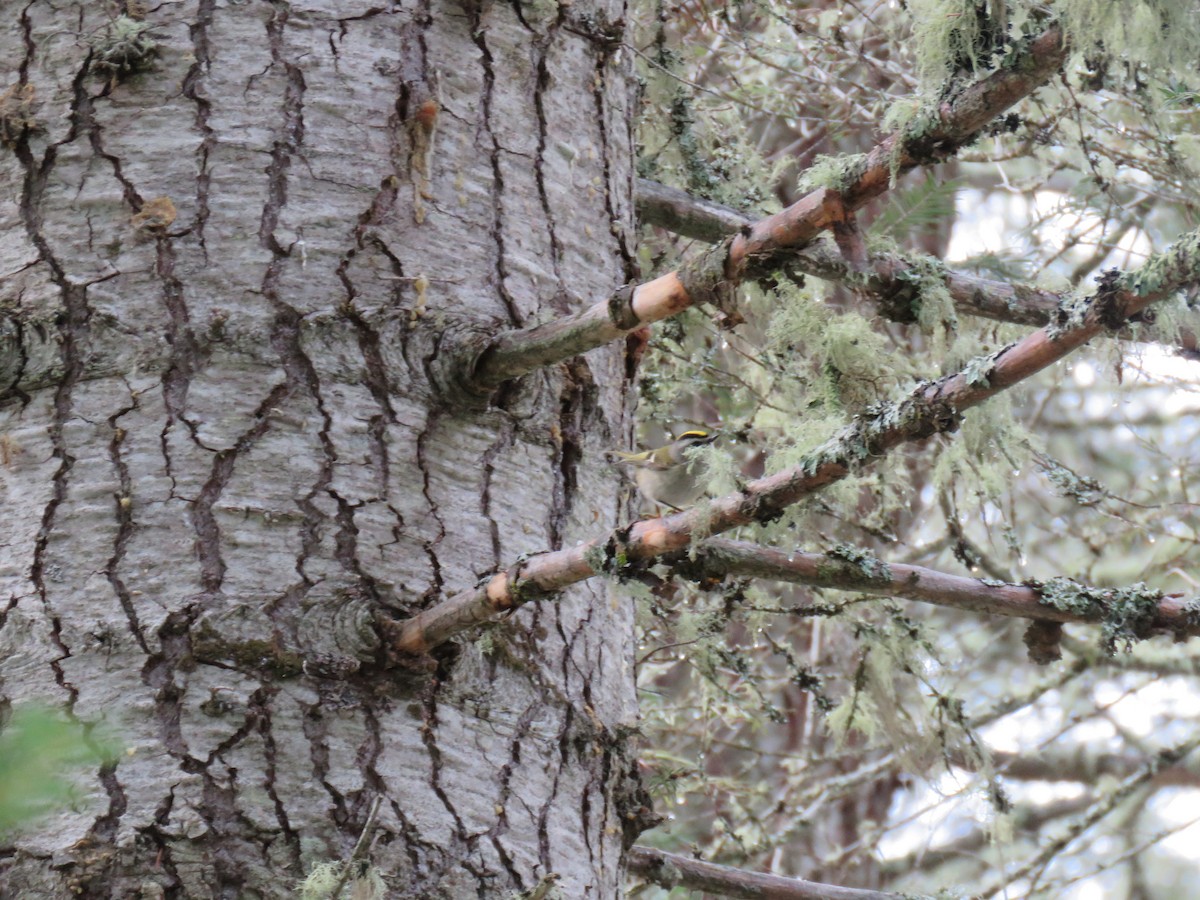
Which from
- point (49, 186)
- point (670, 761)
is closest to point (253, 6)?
point (49, 186)

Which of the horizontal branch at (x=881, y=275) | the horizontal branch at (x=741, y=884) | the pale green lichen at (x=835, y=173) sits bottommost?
the horizontal branch at (x=741, y=884)

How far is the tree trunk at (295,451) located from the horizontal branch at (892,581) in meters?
0.40

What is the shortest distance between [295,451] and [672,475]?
4.62 feet

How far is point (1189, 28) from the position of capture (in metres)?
1.38

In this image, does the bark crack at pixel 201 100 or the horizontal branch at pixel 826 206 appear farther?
the bark crack at pixel 201 100

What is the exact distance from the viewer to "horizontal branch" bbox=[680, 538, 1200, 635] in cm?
150

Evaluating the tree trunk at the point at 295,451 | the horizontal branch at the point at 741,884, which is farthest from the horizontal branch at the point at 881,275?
the horizontal branch at the point at 741,884

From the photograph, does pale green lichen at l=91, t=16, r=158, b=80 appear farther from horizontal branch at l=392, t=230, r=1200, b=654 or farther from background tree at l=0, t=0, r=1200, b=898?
horizontal branch at l=392, t=230, r=1200, b=654

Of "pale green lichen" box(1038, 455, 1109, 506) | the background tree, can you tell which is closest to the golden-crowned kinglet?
the background tree

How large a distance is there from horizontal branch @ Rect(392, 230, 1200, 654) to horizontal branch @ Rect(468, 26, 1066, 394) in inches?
9.5

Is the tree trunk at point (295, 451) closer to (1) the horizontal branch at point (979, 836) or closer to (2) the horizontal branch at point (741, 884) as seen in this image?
(2) the horizontal branch at point (741, 884)

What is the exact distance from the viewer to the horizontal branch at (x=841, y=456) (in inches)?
47.4

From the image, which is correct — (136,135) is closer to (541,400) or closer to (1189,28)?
(541,400)

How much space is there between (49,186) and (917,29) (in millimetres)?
1295
